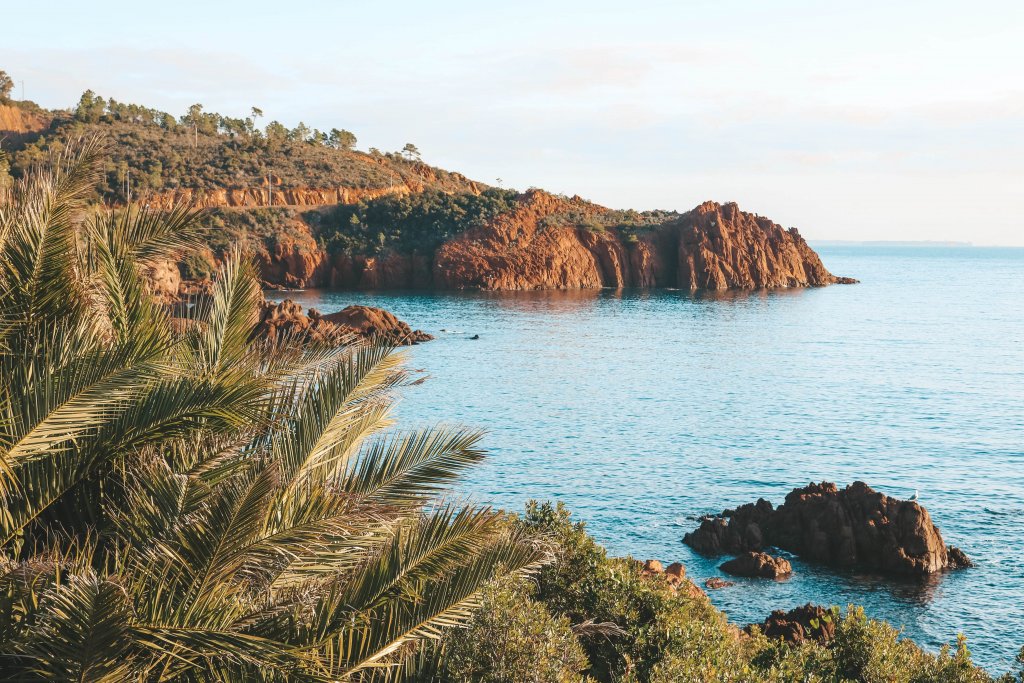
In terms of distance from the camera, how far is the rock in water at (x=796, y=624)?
732 inches

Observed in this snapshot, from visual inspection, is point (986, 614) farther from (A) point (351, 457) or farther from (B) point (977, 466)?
(A) point (351, 457)

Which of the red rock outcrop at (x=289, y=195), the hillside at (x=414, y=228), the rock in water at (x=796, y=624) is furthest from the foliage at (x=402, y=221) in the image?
the rock in water at (x=796, y=624)

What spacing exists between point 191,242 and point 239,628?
14.3 ft

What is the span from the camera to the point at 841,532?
24.8 metres

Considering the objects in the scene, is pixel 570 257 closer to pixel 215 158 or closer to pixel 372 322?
pixel 215 158

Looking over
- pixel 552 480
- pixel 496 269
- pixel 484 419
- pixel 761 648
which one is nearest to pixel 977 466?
pixel 552 480

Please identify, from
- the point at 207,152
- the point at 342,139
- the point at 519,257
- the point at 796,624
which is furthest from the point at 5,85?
the point at 796,624

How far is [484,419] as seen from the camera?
40812mm

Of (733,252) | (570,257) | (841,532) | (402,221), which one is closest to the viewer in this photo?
(841,532)

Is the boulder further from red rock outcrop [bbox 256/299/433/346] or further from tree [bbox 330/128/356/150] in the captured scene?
tree [bbox 330/128/356/150]

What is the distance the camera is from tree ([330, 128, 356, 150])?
150000 millimetres

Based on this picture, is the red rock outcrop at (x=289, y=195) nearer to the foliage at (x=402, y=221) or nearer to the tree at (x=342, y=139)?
the foliage at (x=402, y=221)

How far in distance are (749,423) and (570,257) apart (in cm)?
7140

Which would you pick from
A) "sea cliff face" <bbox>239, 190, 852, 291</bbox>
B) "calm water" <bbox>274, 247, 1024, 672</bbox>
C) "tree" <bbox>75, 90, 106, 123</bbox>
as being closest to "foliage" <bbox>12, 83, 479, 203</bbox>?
"tree" <bbox>75, 90, 106, 123</bbox>
